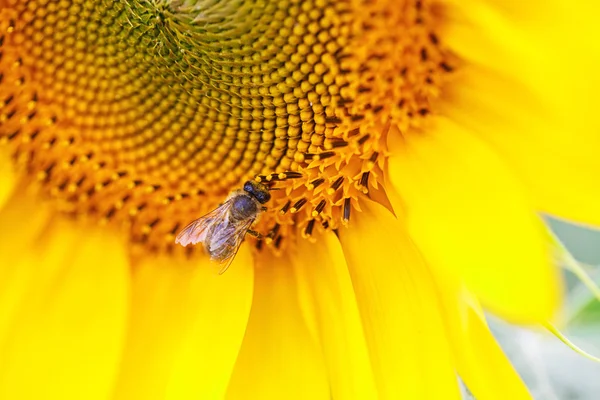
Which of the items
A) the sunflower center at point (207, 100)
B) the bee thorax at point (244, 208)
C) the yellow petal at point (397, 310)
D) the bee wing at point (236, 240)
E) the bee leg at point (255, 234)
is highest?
the sunflower center at point (207, 100)

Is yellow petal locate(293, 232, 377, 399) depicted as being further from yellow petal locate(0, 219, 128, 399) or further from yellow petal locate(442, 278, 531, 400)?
yellow petal locate(0, 219, 128, 399)

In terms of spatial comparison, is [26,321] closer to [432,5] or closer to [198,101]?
[198,101]

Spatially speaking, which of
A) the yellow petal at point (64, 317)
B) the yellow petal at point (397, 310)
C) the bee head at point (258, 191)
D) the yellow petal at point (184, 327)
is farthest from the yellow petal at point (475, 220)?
the yellow petal at point (64, 317)

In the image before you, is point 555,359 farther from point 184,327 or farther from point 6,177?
point 6,177

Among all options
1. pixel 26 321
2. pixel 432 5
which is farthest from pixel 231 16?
pixel 26 321

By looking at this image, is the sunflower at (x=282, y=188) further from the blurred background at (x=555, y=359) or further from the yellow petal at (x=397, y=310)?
the blurred background at (x=555, y=359)

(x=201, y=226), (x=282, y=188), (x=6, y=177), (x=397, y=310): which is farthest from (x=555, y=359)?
(x=6, y=177)

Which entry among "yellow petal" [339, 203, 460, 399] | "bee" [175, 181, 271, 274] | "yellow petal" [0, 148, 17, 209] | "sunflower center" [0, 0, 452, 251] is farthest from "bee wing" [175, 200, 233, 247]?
"yellow petal" [0, 148, 17, 209]

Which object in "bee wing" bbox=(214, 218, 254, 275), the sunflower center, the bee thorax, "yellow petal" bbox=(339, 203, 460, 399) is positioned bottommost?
"yellow petal" bbox=(339, 203, 460, 399)
